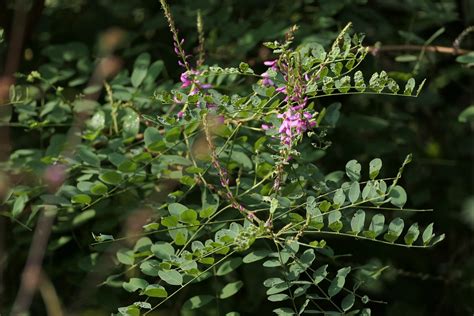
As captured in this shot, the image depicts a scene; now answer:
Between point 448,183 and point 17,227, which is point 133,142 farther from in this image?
point 448,183

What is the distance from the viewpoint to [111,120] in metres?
2.06

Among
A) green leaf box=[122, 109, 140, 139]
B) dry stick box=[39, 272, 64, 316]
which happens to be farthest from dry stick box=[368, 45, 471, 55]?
dry stick box=[39, 272, 64, 316]

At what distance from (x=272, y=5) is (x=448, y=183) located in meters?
0.86

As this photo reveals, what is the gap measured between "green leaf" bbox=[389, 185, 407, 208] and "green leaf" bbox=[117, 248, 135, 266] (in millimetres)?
549

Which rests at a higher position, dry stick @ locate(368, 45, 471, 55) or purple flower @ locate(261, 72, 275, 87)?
purple flower @ locate(261, 72, 275, 87)

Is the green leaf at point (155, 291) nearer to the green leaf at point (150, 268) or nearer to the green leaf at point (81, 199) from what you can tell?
the green leaf at point (150, 268)

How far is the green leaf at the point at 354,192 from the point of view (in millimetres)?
1575

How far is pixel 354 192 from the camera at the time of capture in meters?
1.58

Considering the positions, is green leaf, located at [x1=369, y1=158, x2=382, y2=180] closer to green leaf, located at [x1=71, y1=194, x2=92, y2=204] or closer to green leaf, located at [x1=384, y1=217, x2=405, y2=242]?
green leaf, located at [x1=384, y1=217, x2=405, y2=242]

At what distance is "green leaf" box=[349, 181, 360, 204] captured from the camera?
1.58 metres

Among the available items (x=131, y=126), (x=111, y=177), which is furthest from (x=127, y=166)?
(x=131, y=126)

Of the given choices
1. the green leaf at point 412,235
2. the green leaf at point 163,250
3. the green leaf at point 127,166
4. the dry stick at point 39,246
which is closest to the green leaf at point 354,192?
the green leaf at point 412,235

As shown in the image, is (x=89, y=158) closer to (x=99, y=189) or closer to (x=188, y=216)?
(x=99, y=189)

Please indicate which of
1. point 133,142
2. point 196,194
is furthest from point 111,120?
point 196,194
